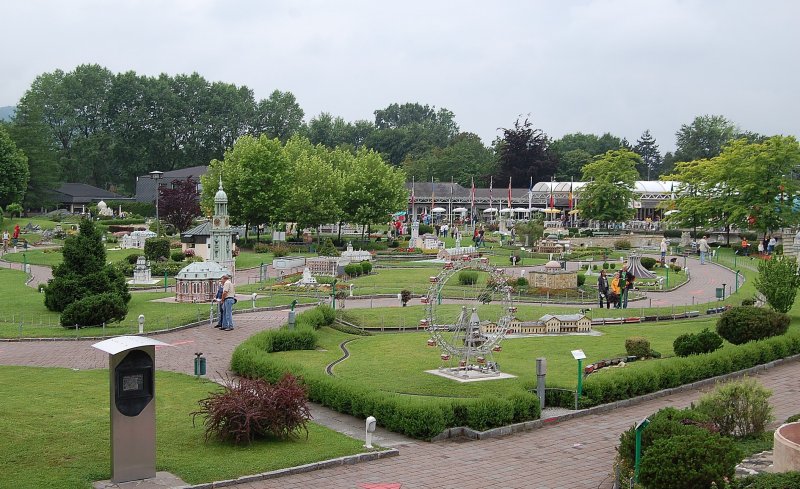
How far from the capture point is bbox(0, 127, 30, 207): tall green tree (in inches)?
2992

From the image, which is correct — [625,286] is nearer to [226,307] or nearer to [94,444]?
[226,307]

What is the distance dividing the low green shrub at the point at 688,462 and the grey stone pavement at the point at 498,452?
2.17 meters

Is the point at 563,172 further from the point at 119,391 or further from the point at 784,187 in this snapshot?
the point at 119,391

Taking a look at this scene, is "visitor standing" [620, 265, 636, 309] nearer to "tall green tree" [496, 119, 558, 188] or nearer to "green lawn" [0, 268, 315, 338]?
"green lawn" [0, 268, 315, 338]

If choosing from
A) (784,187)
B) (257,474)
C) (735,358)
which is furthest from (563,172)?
(257,474)

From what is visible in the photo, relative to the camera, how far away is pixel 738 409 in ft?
53.8

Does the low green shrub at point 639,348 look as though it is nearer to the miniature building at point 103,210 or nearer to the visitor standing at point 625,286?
the visitor standing at point 625,286

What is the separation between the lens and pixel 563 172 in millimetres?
114250

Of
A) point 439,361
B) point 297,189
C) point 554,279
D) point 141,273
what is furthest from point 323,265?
point 439,361

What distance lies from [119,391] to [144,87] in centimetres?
10375

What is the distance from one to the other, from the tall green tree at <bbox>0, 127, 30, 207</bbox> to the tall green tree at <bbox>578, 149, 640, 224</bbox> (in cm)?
5084

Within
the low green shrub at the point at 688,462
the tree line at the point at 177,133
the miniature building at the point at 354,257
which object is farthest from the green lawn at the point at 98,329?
the tree line at the point at 177,133

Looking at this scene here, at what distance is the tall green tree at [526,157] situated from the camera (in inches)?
4203

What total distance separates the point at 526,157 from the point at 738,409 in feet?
304
